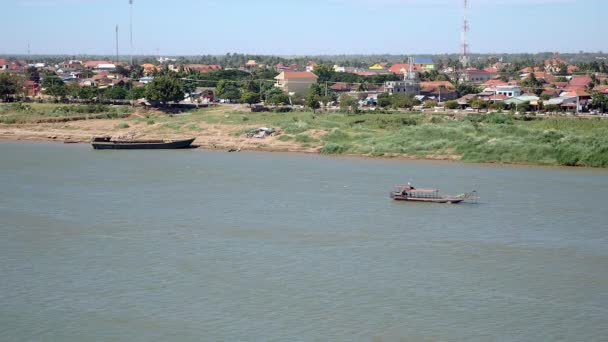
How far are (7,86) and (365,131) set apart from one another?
27.6m

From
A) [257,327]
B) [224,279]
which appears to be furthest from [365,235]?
[257,327]

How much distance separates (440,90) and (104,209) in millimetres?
37580

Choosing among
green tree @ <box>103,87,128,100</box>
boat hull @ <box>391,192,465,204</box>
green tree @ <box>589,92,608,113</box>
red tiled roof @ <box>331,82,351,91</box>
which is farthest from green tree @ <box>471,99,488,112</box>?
boat hull @ <box>391,192,465,204</box>

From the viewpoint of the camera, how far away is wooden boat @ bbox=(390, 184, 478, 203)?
24642 millimetres

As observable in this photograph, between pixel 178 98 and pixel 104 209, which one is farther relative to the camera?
pixel 178 98

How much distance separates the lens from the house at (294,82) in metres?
62.6

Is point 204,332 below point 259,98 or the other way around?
below

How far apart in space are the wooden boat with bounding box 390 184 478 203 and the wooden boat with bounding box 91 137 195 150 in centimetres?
1547

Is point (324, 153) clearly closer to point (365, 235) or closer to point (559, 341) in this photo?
point (365, 235)

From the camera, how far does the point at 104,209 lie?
926 inches

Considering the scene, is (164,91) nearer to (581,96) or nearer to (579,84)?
(581,96)

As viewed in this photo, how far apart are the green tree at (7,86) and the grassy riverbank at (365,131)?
227 inches

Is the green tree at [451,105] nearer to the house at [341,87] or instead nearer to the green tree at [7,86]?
the house at [341,87]

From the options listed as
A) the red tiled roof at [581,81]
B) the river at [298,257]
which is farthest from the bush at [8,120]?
the red tiled roof at [581,81]
